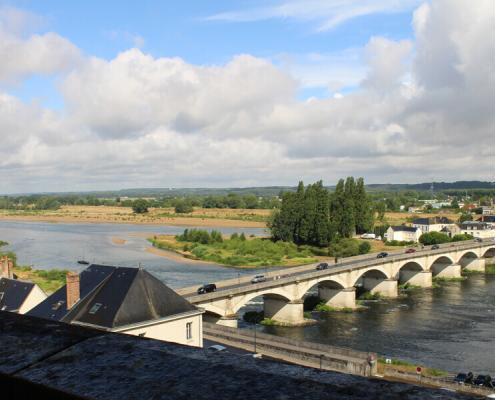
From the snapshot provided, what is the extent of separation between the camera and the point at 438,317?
161ft

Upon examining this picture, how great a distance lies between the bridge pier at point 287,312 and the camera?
4962 centimetres

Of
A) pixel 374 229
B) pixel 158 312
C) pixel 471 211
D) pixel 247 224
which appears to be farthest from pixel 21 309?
pixel 471 211

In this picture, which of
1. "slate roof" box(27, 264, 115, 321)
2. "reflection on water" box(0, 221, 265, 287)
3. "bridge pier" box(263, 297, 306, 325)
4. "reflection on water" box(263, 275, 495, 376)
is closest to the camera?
"slate roof" box(27, 264, 115, 321)

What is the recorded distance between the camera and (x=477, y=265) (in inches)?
3270

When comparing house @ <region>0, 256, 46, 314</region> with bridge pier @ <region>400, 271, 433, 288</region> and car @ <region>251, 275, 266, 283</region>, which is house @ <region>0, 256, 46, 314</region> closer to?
car @ <region>251, 275, 266, 283</region>

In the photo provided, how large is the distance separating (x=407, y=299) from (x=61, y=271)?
45.2 metres

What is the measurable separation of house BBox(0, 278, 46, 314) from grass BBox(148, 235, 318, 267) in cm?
5066

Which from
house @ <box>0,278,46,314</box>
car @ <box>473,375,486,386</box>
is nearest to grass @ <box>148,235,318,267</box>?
house @ <box>0,278,46,314</box>

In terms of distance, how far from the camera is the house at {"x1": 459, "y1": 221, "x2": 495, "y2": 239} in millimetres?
109750

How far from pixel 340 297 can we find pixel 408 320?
9.39 metres

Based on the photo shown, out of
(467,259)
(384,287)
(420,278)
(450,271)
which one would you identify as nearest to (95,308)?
(384,287)

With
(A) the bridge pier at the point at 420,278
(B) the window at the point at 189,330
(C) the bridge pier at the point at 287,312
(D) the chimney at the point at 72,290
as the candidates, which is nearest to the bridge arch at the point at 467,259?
(A) the bridge pier at the point at 420,278

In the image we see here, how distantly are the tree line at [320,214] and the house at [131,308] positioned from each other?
71338mm

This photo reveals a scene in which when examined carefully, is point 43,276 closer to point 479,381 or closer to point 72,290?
point 72,290
